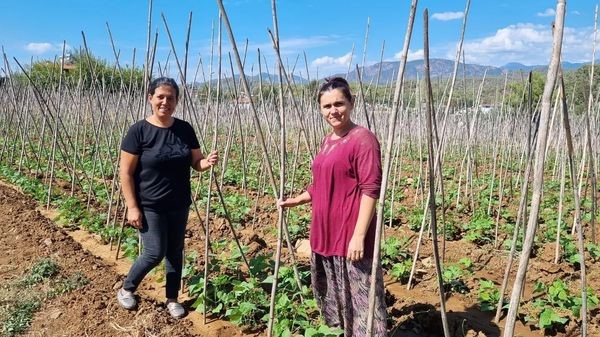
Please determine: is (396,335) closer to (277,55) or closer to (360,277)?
(360,277)

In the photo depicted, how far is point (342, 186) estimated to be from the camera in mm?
1930

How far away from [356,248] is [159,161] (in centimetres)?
121

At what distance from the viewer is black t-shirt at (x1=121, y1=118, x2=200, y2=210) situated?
242cm

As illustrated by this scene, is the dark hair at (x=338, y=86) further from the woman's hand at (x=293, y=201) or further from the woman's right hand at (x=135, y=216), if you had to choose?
the woman's right hand at (x=135, y=216)

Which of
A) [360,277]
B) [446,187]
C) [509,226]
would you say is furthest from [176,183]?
[446,187]

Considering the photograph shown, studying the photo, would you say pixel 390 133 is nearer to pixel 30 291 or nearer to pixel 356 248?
pixel 356 248

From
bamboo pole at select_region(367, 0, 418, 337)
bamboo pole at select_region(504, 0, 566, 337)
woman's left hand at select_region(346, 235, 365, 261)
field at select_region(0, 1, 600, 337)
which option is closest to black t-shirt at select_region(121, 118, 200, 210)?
field at select_region(0, 1, 600, 337)

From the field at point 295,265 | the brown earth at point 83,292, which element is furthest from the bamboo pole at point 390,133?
the brown earth at point 83,292

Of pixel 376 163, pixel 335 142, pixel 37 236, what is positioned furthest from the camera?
pixel 37 236

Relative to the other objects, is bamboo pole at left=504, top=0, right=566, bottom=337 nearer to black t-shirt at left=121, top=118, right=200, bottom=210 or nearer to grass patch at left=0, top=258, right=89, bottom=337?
black t-shirt at left=121, top=118, right=200, bottom=210

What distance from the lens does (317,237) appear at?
6.82 feet

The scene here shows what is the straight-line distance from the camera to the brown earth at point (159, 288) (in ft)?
8.31

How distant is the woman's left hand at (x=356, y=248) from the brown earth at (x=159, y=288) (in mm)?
788

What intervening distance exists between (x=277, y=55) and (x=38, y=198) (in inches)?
179
